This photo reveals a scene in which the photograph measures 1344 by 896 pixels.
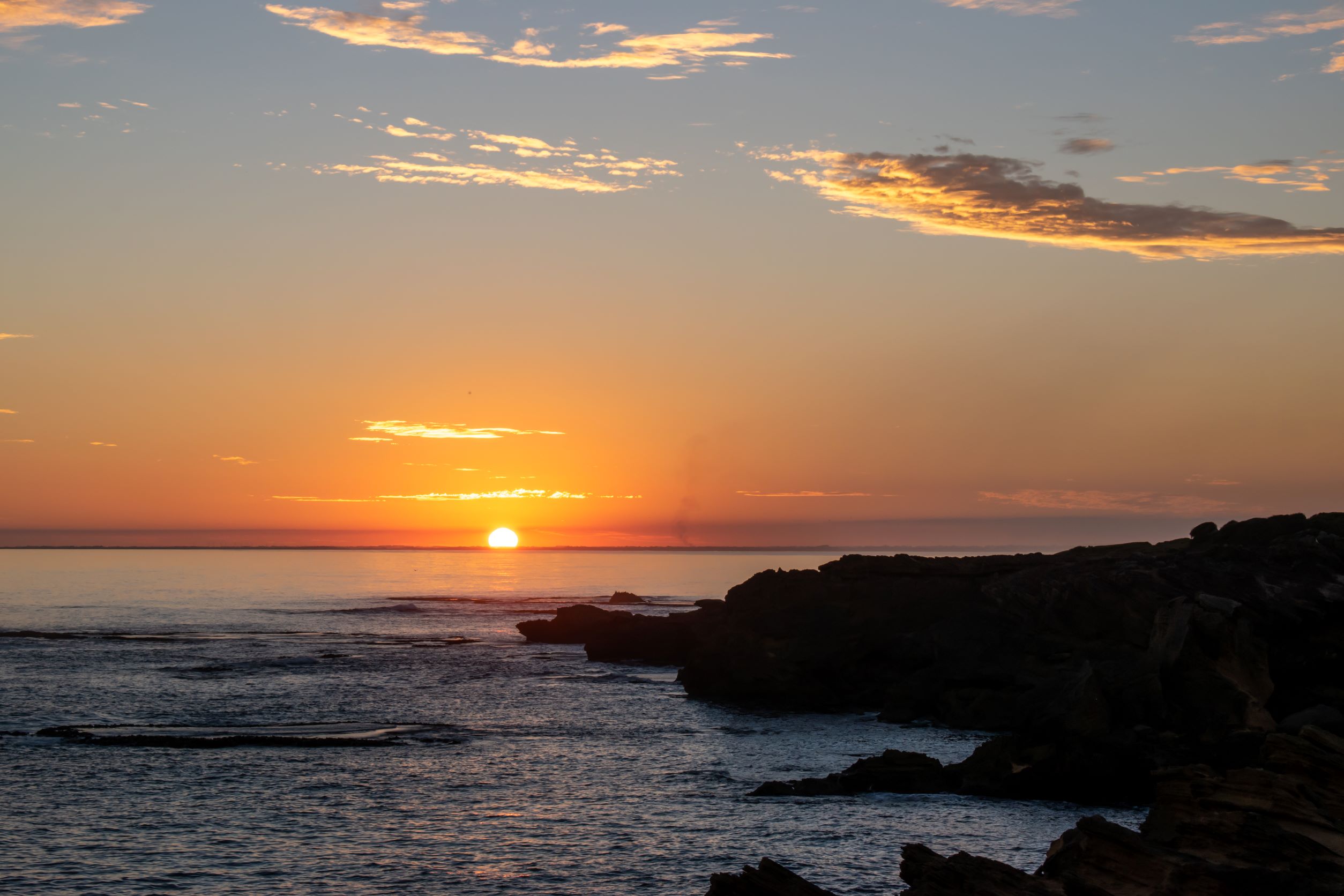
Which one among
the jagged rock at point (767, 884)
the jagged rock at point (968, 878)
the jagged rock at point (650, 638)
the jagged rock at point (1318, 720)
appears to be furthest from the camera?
the jagged rock at point (650, 638)

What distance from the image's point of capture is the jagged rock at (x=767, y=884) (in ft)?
65.4

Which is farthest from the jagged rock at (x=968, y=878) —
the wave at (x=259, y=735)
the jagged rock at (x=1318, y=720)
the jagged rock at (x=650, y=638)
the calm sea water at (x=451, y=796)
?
the jagged rock at (x=650, y=638)

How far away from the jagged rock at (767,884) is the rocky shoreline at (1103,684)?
54 mm

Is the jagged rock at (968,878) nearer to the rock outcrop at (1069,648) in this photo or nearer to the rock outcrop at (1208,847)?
the rock outcrop at (1208,847)

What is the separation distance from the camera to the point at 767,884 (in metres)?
20.0

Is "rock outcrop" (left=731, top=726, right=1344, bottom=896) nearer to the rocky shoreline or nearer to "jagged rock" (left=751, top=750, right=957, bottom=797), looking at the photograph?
the rocky shoreline

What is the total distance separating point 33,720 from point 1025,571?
51.4 m

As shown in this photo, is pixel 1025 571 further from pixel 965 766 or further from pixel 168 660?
pixel 168 660

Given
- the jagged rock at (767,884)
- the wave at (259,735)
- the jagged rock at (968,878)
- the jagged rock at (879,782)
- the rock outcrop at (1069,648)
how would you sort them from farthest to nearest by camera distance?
the wave at (259,735) → the jagged rock at (879,782) → the rock outcrop at (1069,648) → the jagged rock at (767,884) → the jagged rock at (968,878)

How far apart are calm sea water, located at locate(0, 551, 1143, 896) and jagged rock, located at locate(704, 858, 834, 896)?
6.51m

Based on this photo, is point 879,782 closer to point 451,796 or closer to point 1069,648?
point 451,796

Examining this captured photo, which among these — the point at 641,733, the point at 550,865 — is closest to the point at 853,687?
the point at 641,733

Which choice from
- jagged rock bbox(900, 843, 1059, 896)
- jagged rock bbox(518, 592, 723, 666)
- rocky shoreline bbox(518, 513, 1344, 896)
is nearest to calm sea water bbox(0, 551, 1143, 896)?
rocky shoreline bbox(518, 513, 1344, 896)

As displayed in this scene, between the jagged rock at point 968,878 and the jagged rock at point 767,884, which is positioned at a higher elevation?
the jagged rock at point 968,878
